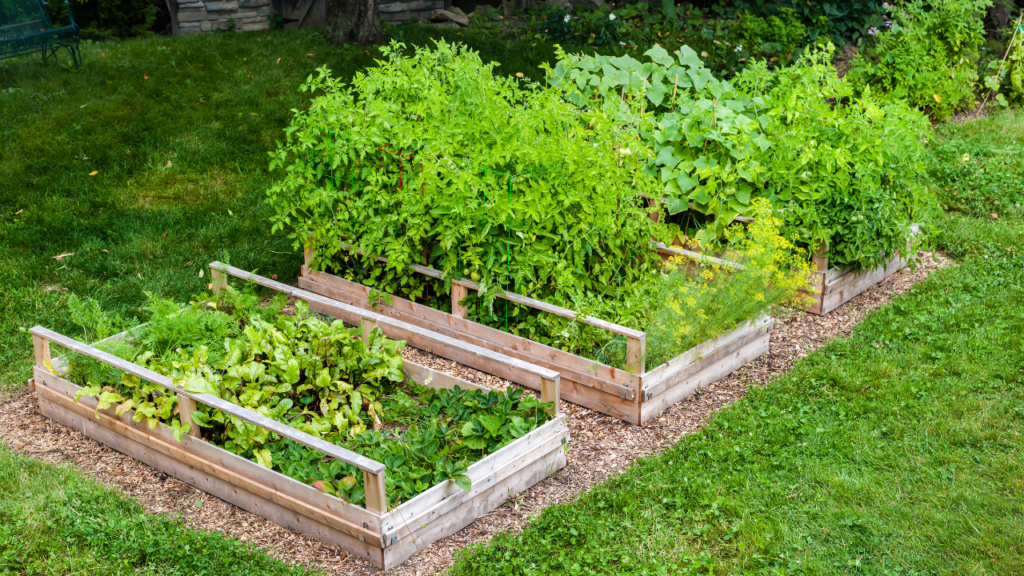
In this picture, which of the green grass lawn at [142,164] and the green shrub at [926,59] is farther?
the green shrub at [926,59]

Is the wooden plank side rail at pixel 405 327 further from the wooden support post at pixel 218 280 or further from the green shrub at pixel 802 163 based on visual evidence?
the green shrub at pixel 802 163

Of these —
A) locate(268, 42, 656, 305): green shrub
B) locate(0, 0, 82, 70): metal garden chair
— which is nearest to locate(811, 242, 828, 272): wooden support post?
locate(268, 42, 656, 305): green shrub

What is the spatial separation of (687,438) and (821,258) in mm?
2090

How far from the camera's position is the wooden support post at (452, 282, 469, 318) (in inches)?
216

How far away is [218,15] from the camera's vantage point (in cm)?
1194

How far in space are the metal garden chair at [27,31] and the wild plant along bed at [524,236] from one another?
207 inches

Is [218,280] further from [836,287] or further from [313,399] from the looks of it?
[836,287]

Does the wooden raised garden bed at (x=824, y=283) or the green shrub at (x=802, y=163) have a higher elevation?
the green shrub at (x=802, y=163)

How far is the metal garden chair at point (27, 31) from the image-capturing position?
9328 mm

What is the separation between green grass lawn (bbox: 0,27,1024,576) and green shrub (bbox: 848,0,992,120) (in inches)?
21.2

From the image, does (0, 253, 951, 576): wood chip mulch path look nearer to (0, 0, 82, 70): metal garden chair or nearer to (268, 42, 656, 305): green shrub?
(268, 42, 656, 305): green shrub

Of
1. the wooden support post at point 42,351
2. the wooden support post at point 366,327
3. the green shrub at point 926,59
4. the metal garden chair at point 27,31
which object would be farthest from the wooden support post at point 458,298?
the metal garden chair at point 27,31

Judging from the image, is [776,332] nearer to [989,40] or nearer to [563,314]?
[563,314]

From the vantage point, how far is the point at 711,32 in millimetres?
10836
